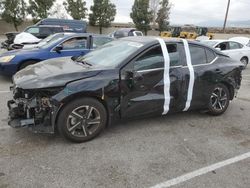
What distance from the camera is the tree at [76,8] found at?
125 feet

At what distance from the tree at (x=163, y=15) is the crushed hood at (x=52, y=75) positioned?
1685 inches

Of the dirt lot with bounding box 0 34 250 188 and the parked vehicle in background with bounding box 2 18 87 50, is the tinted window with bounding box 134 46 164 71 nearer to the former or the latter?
the dirt lot with bounding box 0 34 250 188

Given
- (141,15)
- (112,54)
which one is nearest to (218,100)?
(112,54)

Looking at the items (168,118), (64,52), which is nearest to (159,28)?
(64,52)

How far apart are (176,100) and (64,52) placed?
14.7 feet

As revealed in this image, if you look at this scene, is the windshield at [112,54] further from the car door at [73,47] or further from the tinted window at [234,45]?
the tinted window at [234,45]

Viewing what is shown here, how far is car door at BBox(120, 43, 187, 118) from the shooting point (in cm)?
407

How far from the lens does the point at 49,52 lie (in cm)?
775

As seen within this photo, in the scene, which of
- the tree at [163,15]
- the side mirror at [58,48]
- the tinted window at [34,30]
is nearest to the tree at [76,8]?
the tree at [163,15]

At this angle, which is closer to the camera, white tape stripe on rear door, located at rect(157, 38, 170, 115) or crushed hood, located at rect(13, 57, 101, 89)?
crushed hood, located at rect(13, 57, 101, 89)

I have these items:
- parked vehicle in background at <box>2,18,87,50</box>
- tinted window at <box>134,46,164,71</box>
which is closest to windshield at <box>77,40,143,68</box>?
tinted window at <box>134,46,164,71</box>

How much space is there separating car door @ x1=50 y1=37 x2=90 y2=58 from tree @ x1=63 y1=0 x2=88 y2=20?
3165 centimetres

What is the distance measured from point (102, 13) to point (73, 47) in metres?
32.5

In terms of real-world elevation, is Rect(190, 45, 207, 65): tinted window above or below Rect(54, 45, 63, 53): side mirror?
above
